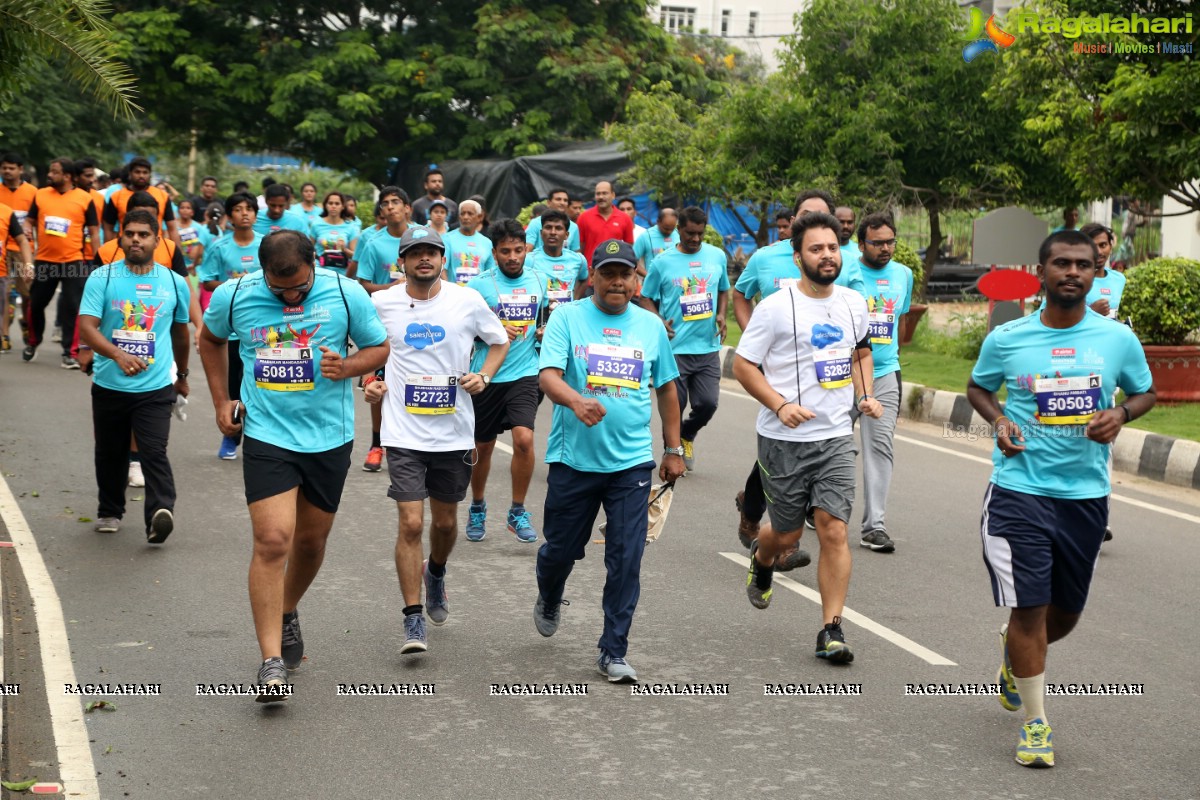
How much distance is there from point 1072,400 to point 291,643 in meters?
3.16

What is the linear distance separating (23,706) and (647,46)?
2819 cm

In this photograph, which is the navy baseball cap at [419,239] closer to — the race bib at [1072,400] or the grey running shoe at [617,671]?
the grey running shoe at [617,671]

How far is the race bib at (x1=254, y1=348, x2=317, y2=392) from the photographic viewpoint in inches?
233

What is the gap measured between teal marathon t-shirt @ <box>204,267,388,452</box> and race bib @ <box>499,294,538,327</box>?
3196mm

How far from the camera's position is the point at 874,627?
6.99 metres

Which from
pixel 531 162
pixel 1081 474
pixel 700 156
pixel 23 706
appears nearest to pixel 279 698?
pixel 23 706

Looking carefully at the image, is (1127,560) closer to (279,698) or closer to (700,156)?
(279,698)

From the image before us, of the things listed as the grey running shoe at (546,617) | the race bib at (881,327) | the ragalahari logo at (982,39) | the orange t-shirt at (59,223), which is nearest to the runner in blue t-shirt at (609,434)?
the grey running shoe at (546,617)

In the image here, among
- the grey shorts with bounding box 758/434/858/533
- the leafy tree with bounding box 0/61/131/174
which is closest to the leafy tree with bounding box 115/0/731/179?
the leafy tree with bounding box 0/61/131/174

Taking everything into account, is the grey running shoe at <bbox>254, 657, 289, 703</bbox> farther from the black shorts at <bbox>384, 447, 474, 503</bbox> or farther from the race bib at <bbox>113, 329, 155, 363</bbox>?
the race bib at <bbox>113, 329, 155, 363</bbox>

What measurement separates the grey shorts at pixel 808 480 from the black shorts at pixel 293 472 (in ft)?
6.25

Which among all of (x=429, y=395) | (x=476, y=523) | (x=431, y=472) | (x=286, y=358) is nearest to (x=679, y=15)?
(x=476, y=523)

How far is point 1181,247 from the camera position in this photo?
28.1 metres

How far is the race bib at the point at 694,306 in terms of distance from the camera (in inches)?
418
